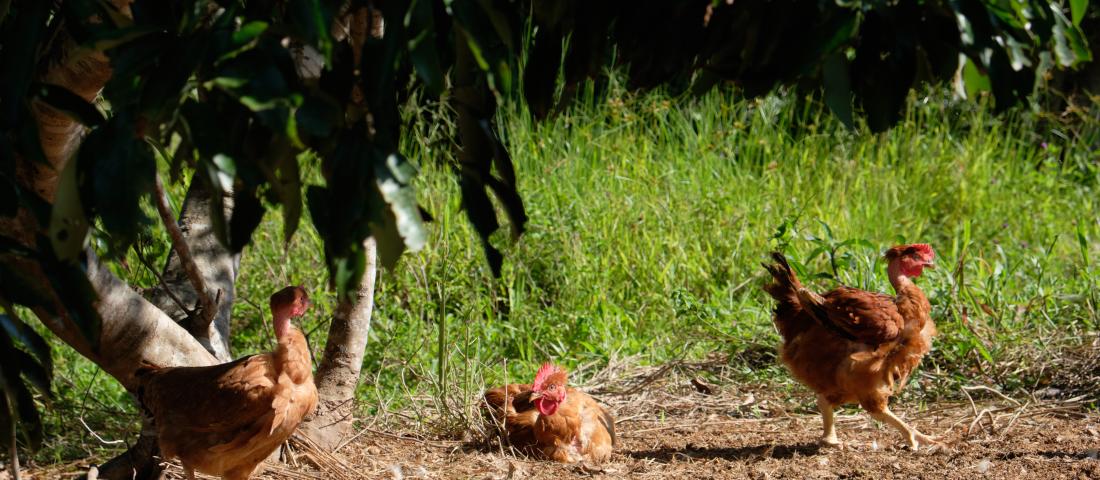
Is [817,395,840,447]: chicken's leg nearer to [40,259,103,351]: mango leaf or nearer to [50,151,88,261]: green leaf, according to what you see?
[40,259,103,351]: mango leaf

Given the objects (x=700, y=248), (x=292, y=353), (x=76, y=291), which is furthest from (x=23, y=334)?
(x=700, y=248)

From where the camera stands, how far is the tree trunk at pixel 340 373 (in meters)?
4.32

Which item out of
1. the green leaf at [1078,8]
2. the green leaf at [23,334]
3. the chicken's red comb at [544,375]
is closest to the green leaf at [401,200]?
the green leaf at [23,334]

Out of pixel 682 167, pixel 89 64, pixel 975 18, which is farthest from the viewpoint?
pixel 682 167

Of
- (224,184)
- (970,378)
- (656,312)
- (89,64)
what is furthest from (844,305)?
(224,184)

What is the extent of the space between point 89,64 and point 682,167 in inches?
207

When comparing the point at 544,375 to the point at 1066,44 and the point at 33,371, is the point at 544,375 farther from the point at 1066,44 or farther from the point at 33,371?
the point at 1066,44

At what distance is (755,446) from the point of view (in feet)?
15.3

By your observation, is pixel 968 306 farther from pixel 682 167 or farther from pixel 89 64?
pixel 89 64

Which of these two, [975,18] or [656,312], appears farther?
[656,312]

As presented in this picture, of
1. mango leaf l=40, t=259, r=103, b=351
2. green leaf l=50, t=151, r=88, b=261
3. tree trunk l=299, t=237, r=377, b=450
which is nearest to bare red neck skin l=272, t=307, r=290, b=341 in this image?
tree trunk l=299, t=237, r=377, b=450

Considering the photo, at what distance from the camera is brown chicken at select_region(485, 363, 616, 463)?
4453 millimetres

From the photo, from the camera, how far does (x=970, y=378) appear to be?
17.6ft

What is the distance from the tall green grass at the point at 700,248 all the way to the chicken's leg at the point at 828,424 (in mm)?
931
